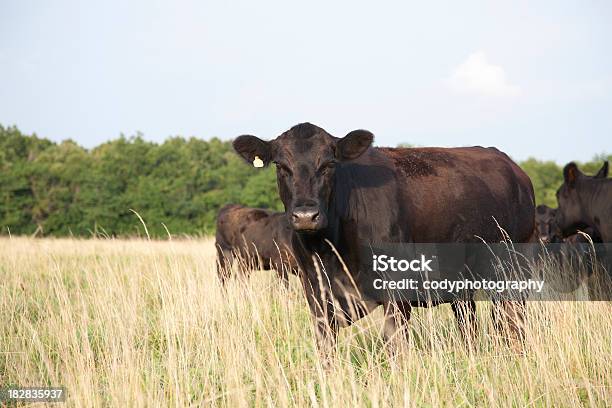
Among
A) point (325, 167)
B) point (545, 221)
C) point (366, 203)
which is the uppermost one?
point (325, 167)

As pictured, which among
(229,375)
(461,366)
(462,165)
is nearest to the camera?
(229,375)

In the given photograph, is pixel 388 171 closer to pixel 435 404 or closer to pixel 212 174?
pixel 435 404

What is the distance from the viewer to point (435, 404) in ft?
14.2

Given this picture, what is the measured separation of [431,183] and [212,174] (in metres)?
41.3

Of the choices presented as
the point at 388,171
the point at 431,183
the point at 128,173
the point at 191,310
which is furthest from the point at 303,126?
the point at 128,173

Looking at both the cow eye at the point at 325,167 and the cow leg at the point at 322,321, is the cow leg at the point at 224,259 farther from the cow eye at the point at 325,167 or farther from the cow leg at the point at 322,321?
the cow eye at the point at 325,167

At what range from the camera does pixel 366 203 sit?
6141 millimetres

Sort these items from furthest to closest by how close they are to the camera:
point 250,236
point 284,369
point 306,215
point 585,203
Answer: point 250,236
point 585,203
point 284,369
point 306,215

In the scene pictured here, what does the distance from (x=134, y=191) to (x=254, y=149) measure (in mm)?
41692

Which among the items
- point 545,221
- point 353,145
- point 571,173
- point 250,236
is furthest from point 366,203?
point 545,221

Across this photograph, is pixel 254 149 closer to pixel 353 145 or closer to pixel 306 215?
pixel 353 145

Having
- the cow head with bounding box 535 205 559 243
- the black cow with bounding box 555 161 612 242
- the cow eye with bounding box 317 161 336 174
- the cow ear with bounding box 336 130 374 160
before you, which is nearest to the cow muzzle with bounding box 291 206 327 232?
the cow eye with bounding box 317 161 336 174

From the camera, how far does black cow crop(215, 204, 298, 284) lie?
13617 millimetres

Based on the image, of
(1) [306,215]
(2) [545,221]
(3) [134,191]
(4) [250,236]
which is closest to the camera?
(1) [306,215]
